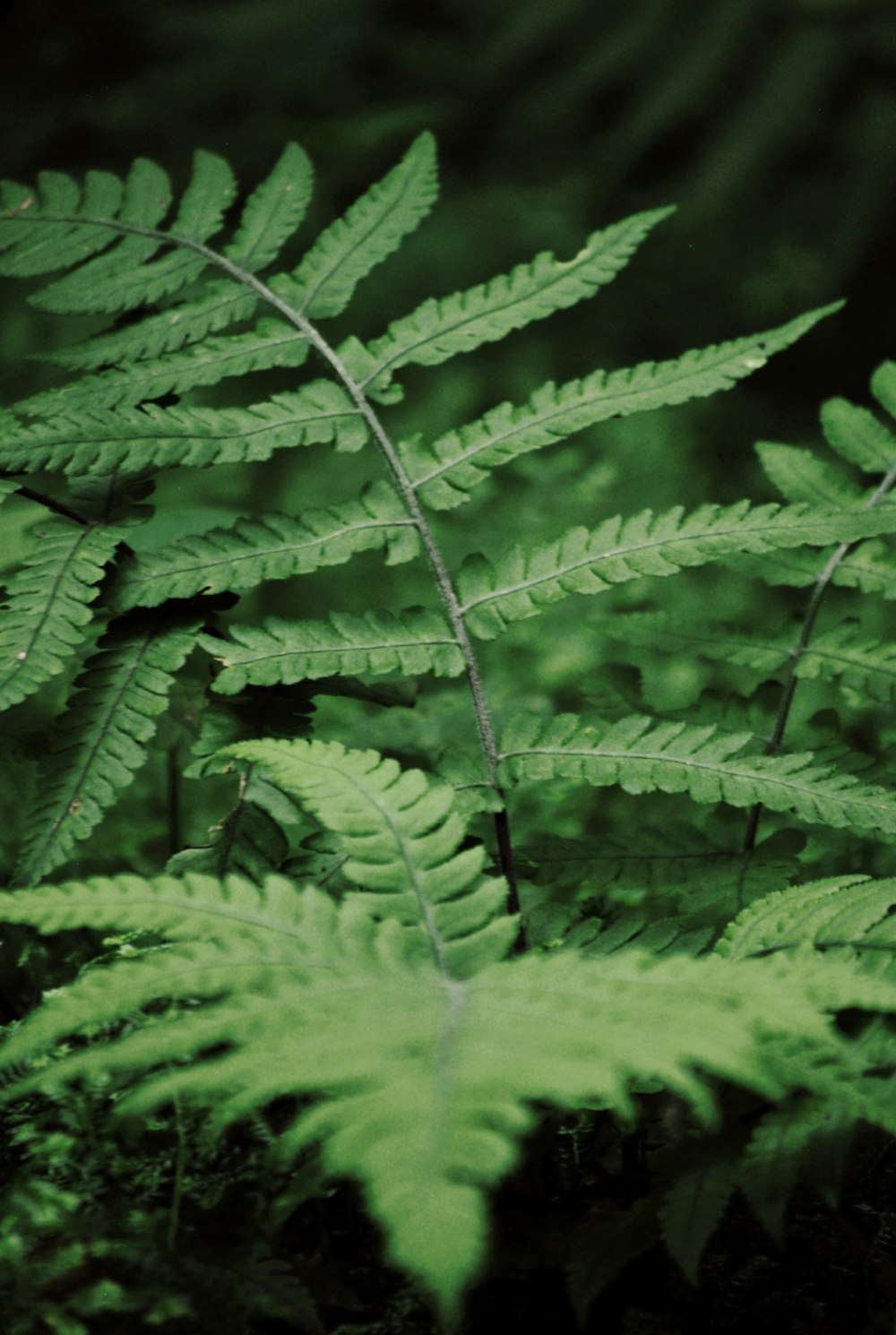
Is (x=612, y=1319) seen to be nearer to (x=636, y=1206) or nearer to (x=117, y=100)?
(x=636, y=1206)

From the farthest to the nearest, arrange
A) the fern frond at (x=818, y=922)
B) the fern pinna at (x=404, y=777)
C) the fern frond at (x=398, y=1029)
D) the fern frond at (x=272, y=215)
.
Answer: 1. the fern frond at (x=272, y=215)
2. the fern frond at (x=818, y=922)
3. the fern pinna at (x=404, y=777)
4. the fern frond at (x=398, y=1029)

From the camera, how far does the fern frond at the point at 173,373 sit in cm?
180

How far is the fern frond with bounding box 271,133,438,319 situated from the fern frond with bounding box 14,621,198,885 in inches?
25.3

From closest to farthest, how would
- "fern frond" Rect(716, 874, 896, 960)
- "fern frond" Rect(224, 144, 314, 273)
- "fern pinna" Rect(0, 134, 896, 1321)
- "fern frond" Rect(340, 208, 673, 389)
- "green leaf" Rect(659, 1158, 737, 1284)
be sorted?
"fern pinna" Rect(0, 134, 896, 1321)
"green leaf" Rect(659, 1158, 737, 1284)
"fern frond" Rect(716, 874, 896, 960)
"fern frond" Rect(340, 208, 673, 389)
"fern frond" Rect(224, 144, 314, 273)

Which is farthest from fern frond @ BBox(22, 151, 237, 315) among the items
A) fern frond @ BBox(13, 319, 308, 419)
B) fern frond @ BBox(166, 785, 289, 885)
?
fern frond @ BBox(166, 785, 289, 885)

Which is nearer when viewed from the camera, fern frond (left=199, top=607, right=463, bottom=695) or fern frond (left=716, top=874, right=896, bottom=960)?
fern frond (left=716, top=874, right=896, bottom=960)

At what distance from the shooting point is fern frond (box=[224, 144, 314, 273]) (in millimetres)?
2018

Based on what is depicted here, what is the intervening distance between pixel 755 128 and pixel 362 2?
6.57 ft

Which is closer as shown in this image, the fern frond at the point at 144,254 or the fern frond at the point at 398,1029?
the fern frond at the point at 398,1029

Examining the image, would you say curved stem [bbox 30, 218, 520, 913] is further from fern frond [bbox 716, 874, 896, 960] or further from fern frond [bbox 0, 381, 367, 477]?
fern frond [bbox 716, 874, 896, 960]

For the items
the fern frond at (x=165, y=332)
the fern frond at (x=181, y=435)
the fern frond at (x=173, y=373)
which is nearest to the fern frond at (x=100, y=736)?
the fern frond at (x=181, y=435)

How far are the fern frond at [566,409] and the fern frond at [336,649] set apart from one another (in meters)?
0.22

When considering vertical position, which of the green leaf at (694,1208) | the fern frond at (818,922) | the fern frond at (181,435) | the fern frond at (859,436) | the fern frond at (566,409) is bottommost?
the green leaf at (694,1208)

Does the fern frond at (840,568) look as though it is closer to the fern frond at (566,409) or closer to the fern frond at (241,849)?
the fern frond at (566,409)
